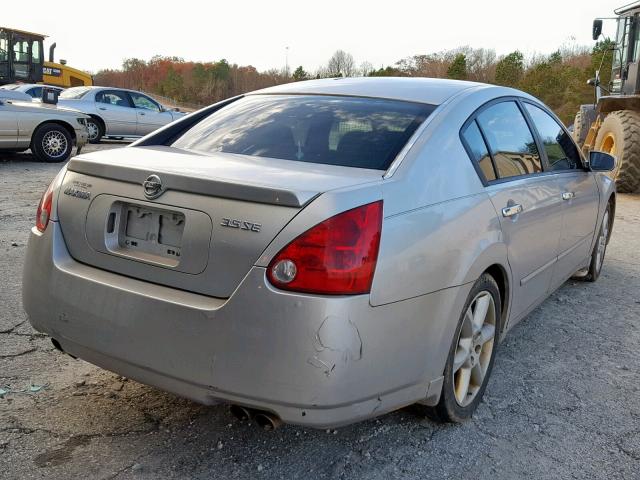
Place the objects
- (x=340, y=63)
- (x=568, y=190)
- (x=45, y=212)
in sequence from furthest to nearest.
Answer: (x=340, y=63), (x=568, y=190), (x=45, y=212)

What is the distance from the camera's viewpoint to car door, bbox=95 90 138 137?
52.1ft

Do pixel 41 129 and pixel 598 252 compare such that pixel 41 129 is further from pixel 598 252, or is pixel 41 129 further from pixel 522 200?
pixel 522 200

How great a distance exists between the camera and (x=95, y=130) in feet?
51.8

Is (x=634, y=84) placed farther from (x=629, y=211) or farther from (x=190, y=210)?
(x=190, y=210)

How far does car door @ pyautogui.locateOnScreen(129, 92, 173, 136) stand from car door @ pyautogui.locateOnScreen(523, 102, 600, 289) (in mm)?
13353

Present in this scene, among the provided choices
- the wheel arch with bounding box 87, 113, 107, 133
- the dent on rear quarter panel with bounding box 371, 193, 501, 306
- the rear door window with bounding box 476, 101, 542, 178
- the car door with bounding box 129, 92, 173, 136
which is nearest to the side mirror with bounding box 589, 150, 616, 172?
the rear door window with bounding box 476, 101, 542, 178

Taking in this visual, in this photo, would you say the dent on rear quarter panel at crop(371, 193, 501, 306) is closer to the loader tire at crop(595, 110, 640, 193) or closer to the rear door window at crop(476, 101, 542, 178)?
the rear door window at crop(476, 101, 542, 178)

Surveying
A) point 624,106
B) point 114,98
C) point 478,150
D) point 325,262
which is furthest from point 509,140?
point 114,98

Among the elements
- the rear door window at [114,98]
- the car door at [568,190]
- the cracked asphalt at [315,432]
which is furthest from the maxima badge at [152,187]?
the rear door window at [114,98]

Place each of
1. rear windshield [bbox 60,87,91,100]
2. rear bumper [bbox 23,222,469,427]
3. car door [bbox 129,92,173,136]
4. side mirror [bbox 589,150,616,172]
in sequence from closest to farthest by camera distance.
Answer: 1. rear bumper [bbox 23,222,469,427]
2. side mirror [bbox 589,150,616,172]
3. rear windshield [bbox 60,87,91,100]
4. car door [bbox 129,92,173,136]

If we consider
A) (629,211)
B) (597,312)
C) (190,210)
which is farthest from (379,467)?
(629,211)

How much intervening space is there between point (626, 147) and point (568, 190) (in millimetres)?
7427

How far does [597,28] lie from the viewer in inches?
434

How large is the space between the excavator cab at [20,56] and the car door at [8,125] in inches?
462
